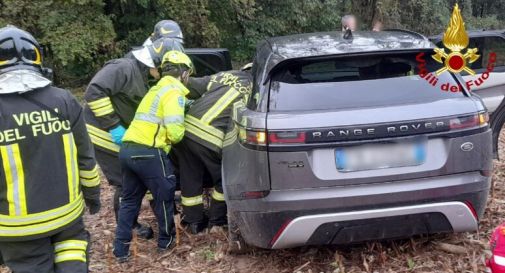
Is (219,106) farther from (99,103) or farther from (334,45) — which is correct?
(334,45)

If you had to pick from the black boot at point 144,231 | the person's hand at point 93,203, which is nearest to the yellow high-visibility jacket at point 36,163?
the person's hand at point 93,203

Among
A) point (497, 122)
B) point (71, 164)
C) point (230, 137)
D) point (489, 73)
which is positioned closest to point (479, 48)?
point (489, 73)

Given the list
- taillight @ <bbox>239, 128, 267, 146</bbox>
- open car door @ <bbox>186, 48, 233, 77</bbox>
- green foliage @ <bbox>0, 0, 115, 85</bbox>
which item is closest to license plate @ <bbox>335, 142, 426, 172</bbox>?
taillight @ <bbox>239, 128, 267, 146</bbox>

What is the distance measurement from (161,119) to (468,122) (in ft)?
7.40

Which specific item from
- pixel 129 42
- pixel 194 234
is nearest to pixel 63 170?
pixel 194 234

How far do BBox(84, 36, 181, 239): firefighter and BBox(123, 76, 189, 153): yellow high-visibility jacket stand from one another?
0.51 m

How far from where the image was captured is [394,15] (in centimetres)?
2030

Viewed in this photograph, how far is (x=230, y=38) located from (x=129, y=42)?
169 inches

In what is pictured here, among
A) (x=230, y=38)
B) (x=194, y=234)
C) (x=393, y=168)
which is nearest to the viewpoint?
(x=393, y=168)

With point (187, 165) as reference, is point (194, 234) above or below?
below

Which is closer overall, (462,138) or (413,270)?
(462,138)

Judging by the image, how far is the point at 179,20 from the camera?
50.7 feet

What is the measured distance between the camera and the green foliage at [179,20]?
13617 millimetres

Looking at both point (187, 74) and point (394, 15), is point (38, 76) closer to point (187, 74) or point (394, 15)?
point (187, 74)
